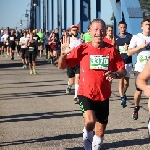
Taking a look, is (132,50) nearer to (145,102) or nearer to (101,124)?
(101,124)

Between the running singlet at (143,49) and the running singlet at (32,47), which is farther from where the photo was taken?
the running singlet at (32,47)

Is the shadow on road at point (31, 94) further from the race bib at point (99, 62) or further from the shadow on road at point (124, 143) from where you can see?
the race bib at point (99, 62)

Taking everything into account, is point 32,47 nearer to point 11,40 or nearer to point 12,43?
point 12,43

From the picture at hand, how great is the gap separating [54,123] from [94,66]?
316 centimetres

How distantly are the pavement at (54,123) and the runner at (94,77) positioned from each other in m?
0.97

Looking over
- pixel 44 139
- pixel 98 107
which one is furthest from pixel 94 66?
pixel 44 139

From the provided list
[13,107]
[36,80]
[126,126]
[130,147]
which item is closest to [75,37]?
[13,107]

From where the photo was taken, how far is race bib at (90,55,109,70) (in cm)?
678

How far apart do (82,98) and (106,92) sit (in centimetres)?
30

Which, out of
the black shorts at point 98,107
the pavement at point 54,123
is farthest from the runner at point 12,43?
the black shorts at point 98,107

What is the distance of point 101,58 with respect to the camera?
6859 mm

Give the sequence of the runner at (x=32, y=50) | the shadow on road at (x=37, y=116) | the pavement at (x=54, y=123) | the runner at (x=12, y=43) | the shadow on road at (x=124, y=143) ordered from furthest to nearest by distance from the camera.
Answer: the runner at (x=12, y=43)
the runner at (x=32, y=50)
the shadow on road at (x=37, y=116)
the pavement at (x=54, y=123)
the shadow on road at (x=124, y=143)

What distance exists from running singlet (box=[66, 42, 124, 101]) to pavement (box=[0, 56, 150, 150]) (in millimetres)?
1172

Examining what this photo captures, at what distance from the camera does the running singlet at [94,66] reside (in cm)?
684
